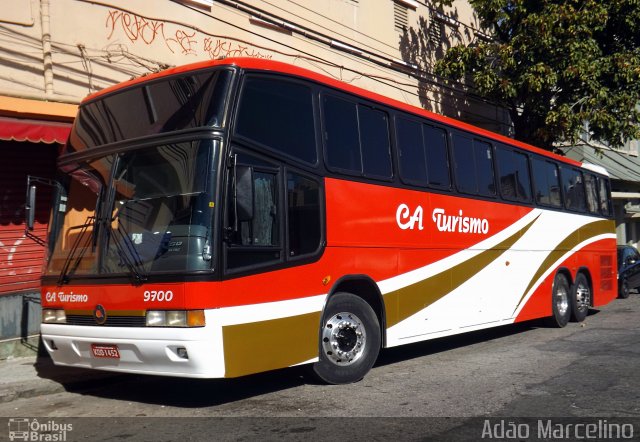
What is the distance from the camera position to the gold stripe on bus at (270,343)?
631 centimetres

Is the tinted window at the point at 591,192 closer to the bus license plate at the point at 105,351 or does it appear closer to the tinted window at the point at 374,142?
the tinted window at the point at 374,142

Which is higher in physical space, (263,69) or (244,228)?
(263,69)

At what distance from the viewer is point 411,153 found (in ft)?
30.3

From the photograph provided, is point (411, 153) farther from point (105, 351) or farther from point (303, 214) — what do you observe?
point (105, 351)

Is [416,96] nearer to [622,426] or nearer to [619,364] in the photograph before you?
[619,364]

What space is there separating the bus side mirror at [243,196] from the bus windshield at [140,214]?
0.80 ft

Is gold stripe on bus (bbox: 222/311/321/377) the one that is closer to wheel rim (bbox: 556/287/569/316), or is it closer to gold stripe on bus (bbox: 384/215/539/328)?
gold stripe on bus (bbox: 384/215/539/328)

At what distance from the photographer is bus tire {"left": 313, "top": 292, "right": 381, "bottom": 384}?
7.53 m

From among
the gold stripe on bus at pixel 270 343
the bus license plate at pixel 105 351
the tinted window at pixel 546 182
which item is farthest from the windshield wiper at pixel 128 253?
the tinted window at pixel 546 182

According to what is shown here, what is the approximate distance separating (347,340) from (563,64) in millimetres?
11976

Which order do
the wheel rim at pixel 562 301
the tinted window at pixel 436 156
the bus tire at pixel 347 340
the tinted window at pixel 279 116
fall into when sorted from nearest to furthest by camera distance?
the tinted window at pixel 279 116, the bus tire at pixel 347 340, the tinted window at pixel 436 156, the wheel rim at pixel 562 301

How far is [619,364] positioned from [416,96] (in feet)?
36.5

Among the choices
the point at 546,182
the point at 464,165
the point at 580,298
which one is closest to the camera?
the point at 464,165

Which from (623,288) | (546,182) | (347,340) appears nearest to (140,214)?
(347,340)
